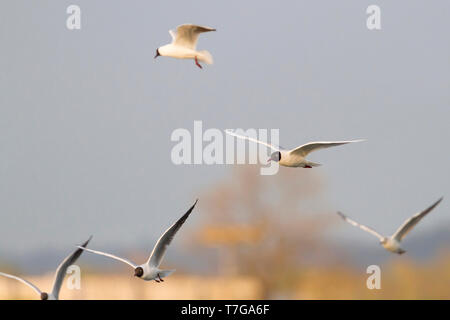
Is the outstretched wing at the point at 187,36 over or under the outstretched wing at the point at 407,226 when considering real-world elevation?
over

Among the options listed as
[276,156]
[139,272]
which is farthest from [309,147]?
[139,272]

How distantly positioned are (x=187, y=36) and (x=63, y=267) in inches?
106

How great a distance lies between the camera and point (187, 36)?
8789 mm

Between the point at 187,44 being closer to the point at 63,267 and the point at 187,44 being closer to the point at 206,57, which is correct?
the point at 206,57

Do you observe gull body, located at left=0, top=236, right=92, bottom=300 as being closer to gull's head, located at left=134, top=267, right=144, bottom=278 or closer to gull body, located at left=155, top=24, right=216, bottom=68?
gull's head, located at left=134, top=267, right=144, bottom=278

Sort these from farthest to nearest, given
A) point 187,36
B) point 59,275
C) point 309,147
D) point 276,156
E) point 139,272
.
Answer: point 59,275 → point 187,36 → point 276,156 → point 139,272 → point 309,147

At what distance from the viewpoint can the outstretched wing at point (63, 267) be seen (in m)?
9.19

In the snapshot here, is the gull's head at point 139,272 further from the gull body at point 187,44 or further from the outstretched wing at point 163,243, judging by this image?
the gull body at point 187,44

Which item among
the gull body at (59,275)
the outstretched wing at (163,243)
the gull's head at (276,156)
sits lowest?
the gull body at (59,275)

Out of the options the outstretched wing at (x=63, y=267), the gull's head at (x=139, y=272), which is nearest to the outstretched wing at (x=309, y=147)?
the gull's head at (x=139, y=272)

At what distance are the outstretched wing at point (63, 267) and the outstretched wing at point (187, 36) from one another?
212 cm

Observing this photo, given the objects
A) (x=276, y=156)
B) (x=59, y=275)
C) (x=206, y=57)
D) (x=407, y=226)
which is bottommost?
(x=59, y=275)

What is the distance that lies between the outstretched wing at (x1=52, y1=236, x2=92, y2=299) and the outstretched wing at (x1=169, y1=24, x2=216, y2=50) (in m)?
2.12

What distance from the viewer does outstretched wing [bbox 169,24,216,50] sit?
340 inches
